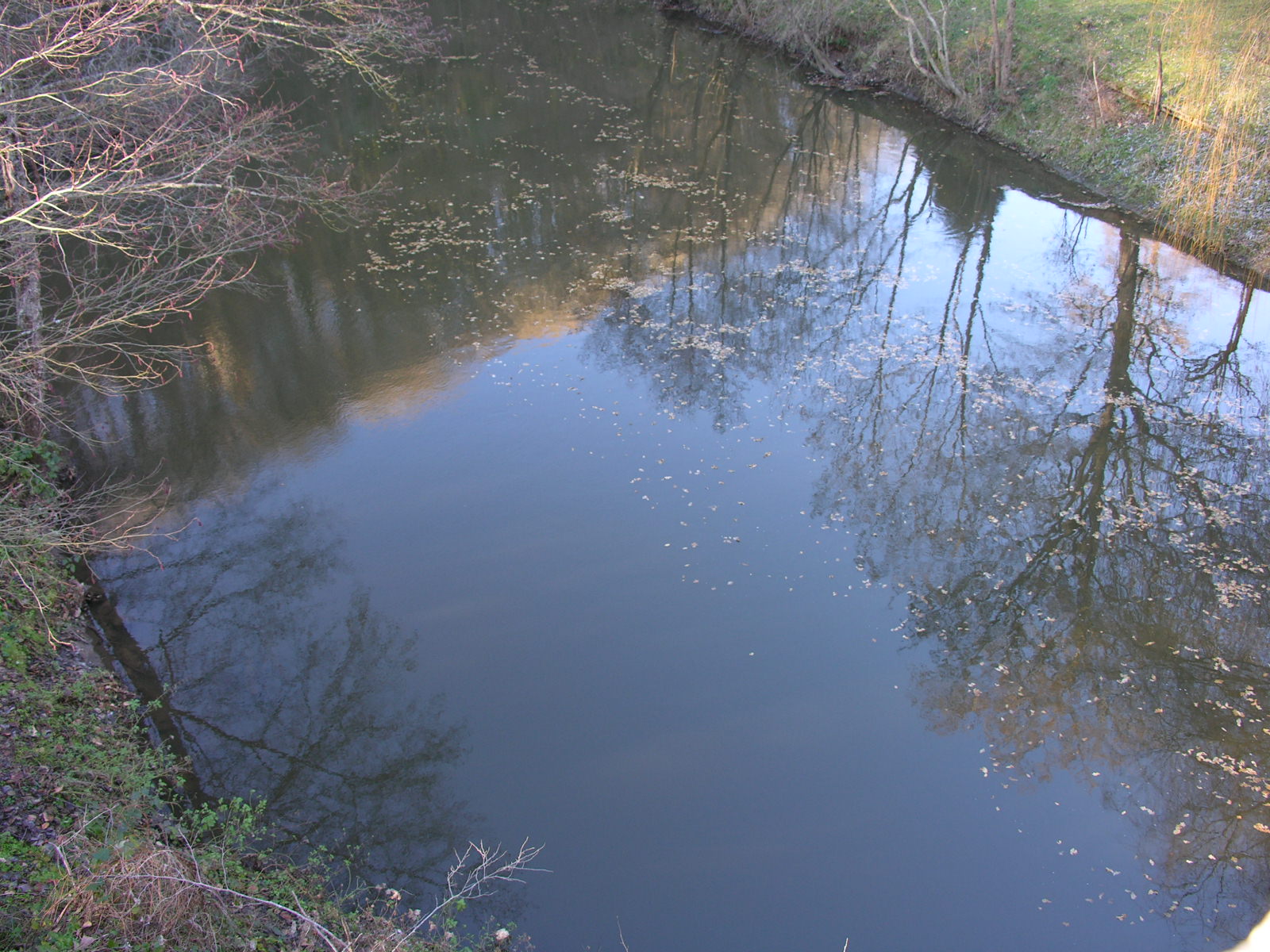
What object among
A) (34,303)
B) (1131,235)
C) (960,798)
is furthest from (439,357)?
(1131,235)

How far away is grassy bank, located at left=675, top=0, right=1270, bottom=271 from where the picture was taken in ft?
42.7

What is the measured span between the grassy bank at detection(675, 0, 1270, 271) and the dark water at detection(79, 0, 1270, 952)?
1128mm

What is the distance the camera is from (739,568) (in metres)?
8.06

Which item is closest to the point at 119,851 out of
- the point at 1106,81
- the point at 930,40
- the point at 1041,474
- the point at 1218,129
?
the point at 1041,474

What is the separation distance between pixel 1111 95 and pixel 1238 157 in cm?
464

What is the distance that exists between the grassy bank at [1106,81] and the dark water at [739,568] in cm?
113

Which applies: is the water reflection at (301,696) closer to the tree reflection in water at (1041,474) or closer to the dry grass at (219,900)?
the dry grass at (219,900)

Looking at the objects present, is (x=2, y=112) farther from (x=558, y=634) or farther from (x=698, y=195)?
(x=698, y=195)

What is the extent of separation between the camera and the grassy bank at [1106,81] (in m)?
13.0

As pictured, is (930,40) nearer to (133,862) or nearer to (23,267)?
(23,267)

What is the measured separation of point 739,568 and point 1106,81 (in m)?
14.8

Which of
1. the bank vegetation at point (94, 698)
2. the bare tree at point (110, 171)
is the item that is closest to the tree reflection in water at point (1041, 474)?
the bank vegetation at point (94, 698)

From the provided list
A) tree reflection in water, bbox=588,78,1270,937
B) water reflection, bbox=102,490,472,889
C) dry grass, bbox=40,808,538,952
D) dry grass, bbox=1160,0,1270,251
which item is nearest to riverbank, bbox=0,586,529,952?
dry grass, bbox=40,808,538,952

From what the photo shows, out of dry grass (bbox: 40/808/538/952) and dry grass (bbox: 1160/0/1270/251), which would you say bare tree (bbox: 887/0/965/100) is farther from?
dry grass (bbox: 40/808/538/952)
